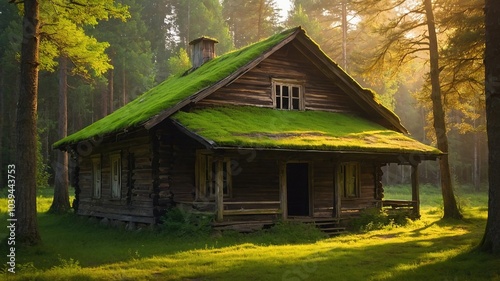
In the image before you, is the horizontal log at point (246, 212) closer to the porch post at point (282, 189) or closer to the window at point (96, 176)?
the porch post at point (282, 189)

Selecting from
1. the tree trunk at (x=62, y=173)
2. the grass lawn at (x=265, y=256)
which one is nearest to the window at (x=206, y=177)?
the grass lawn at (x=265, y=256)

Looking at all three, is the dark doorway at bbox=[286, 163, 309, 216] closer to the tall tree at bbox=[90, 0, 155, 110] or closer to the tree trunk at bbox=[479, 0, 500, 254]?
the tree trunk at bbox=[479, 0, 500, 254]

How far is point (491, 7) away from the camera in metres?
11.7

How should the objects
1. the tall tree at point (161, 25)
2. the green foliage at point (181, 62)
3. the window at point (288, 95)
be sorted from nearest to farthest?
the window at point (288, 95) → the green foliage at point (181, 62) → the tall tree at point (161, 25)

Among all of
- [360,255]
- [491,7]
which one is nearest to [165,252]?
[360,255]

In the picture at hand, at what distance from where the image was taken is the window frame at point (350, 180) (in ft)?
69.1

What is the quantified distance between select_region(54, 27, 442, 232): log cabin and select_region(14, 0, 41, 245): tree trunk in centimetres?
365

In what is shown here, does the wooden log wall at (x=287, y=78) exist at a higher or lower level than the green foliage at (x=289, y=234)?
higher

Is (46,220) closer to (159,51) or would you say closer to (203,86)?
(203,86)

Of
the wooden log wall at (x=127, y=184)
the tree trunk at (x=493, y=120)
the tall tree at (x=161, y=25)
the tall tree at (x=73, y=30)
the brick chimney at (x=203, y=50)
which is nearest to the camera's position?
the tree trunk at (x=493, y=120)

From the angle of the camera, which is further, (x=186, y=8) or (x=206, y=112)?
(x=186, y=8)

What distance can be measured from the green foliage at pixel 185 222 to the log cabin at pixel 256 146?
0.43 m

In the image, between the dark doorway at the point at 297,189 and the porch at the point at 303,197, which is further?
the dark doorway at the point at 297,189

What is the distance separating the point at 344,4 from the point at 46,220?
30539 millimetres
